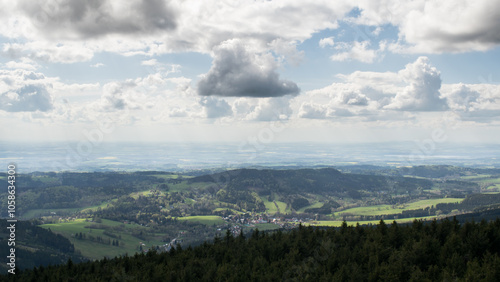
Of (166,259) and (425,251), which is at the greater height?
(425,251)

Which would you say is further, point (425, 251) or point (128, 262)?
point (128, 262)

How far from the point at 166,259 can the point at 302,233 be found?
41.1m

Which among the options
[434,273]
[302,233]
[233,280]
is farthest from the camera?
[302,233]

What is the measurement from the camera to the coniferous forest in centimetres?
5144

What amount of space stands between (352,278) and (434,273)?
474 inches

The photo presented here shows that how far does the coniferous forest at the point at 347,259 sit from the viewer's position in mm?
51438

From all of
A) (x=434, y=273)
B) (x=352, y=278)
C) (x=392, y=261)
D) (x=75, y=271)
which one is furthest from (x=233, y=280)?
(x=75, y=271)

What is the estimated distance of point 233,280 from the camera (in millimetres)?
62250

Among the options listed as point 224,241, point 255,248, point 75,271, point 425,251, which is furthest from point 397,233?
point 75,271

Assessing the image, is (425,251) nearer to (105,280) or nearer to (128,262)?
(105,280)

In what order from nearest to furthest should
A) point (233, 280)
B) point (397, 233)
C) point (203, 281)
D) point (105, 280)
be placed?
point (233, 280)
point (203, 281)
point (397, 233)
point (105, 280)

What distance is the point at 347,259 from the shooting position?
67.4 meters

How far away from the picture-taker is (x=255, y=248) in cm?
9812

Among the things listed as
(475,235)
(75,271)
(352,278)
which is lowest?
(75,271)
